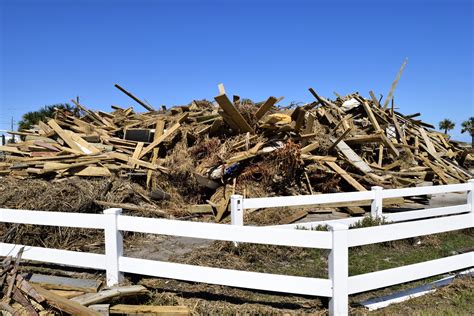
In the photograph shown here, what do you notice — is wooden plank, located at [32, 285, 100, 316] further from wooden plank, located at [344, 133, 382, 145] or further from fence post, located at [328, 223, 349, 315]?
wooden plank, located at [344, 133, 382, 145]

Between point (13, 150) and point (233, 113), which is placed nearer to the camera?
point (233, 113)

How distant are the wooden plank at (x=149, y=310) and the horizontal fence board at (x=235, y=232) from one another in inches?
31.6

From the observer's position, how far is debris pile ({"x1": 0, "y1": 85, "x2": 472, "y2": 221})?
10055 millimetres

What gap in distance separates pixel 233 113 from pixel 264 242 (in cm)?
657

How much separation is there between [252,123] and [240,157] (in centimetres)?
151

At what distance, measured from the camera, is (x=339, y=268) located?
3943mm

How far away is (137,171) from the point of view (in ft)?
34.0

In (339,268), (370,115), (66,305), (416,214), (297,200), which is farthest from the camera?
(370,115)

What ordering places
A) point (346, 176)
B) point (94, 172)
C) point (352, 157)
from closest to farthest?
point (94, 172) → point (346, 176) → point (352, 157)

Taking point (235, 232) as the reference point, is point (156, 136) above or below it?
above

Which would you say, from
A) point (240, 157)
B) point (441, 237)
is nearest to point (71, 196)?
point (240, 157)

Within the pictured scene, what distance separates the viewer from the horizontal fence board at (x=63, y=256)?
4996mm

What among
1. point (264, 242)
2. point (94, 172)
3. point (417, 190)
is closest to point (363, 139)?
point (417, 190)

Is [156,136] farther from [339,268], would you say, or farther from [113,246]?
[339,268]
